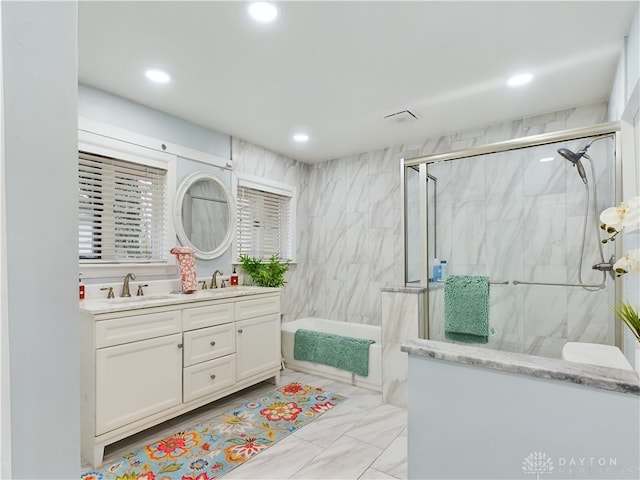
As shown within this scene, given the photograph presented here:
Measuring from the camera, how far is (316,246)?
4.38 meters

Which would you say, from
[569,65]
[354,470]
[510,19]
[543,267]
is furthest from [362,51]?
[354,470]

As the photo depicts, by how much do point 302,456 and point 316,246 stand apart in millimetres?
2626

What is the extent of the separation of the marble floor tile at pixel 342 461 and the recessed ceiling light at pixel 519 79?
8.52ft

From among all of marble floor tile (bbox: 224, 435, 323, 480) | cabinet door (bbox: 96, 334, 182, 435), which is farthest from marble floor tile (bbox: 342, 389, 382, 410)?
cabinet door (bbox: 96, 334, 182, 435)

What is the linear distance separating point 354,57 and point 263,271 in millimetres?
2147

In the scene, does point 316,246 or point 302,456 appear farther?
point 316,246

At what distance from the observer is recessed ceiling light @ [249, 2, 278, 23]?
5.35 ft

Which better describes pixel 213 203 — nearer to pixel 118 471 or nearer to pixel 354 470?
pixel 118 471

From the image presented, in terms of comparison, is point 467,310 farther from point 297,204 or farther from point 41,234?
point 297,204

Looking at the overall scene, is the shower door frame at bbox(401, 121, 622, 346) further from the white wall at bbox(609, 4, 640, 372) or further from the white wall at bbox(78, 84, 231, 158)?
the white wall at bbox(78, 84, 231, 158)

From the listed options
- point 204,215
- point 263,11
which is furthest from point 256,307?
point 263,11

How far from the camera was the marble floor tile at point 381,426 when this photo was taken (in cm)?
226

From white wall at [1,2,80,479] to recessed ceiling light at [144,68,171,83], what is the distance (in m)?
1.72

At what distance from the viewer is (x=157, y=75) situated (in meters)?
2.27
